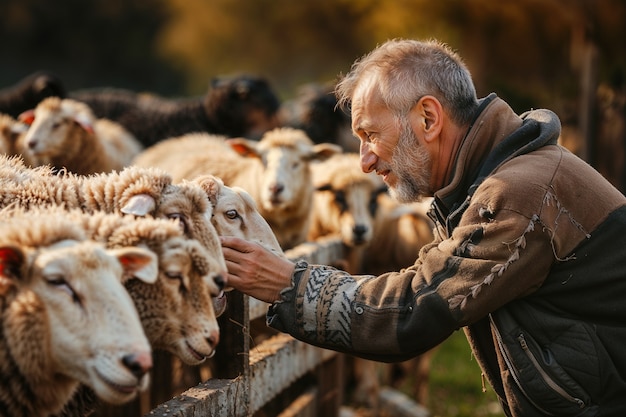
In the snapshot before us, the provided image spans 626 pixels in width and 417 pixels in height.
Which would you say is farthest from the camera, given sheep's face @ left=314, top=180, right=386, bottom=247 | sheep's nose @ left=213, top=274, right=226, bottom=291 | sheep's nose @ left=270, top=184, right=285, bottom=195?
sheep's face @ left=314, top=180, right=386, bottom=247

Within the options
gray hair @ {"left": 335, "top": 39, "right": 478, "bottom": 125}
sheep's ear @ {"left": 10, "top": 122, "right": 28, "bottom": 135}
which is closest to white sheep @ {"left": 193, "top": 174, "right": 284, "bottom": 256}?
gray hair @ {"left": 335, "top": 39, "right": 478, "bottom": 125}

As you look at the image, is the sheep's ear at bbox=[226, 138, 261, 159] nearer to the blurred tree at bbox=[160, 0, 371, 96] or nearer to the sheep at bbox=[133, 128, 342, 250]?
the sheep at bbox=[133, 128, 342, 250]

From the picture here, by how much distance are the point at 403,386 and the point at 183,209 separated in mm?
5355

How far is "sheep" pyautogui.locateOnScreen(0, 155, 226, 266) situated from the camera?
2730 mm

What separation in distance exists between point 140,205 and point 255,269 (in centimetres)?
46

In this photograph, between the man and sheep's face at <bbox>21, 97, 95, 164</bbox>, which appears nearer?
the man

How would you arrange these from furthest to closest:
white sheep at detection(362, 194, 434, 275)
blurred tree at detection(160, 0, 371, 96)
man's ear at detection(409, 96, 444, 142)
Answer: blurred tree at detection(160, 0, 371, 96), white sheep at detection(362, 194, 434, 275), man's ear at detection(409, 96, 444, 142)

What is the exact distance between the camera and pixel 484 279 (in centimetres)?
277

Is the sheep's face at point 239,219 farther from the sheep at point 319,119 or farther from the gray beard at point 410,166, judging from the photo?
the sheep at point 319,119

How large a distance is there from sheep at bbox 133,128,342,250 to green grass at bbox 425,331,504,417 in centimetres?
167

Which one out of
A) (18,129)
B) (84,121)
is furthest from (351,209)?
(18,129)

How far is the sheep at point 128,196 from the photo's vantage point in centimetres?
273

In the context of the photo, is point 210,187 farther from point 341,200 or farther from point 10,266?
point 341,200

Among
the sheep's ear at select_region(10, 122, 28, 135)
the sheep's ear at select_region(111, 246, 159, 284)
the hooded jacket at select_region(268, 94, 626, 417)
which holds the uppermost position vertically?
the sheep's ear at select_region(111, 246, 159, 284)
